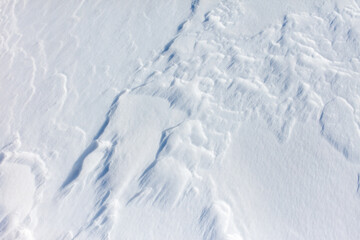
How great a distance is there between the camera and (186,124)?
1.88 metres

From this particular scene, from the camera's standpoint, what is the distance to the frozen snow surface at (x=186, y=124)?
1.64 m

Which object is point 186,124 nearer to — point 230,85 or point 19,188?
point 230,85

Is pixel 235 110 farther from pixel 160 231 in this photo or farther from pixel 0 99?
pixel 0 99

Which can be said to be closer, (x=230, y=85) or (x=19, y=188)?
(x=19, y=188)

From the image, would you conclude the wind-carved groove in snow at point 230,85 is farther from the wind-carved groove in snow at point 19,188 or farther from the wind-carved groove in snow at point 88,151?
the wind-carved groove in snow at point 19,188

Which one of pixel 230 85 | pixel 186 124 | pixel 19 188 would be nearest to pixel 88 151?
pixel 19 188

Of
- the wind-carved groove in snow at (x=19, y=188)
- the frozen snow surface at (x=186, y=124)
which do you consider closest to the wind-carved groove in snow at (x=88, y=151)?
→ the frozen snow surface at (x=186, y=124)

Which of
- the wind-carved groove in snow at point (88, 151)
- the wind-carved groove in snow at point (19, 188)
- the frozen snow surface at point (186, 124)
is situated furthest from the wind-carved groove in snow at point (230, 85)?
the wind-carved groove in snow at point (19, 188)

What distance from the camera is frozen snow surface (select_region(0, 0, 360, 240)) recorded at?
64.6 inches

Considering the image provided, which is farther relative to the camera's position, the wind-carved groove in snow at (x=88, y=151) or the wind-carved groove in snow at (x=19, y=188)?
the wind-carved groove in snow at (x=88, y=151)

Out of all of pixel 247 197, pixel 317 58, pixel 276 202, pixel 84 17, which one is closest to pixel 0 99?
pixel 84 17

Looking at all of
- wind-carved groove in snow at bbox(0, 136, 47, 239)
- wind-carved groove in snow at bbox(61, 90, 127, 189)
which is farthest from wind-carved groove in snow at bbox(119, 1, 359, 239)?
wind-carved groove in snow at bbox(0, 136, 47, 239)

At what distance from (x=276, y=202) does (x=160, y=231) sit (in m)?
0.58

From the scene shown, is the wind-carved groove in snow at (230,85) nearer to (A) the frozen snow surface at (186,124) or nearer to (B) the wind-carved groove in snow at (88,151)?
(A) the frozen snow surface at (186,124)
